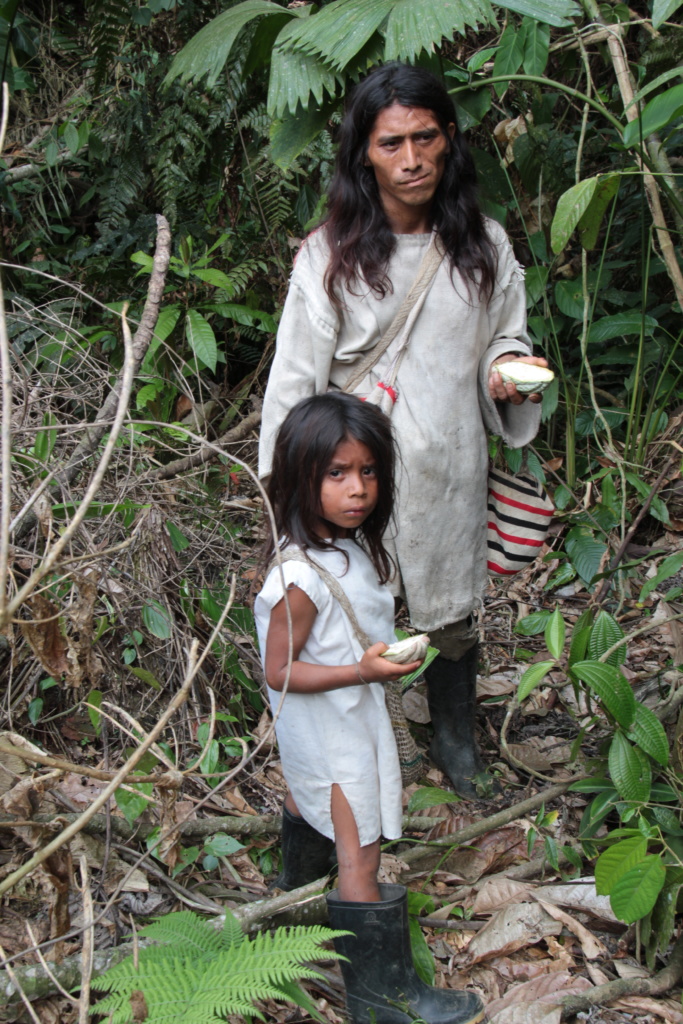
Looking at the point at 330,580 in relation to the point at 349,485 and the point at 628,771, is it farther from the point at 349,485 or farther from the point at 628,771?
the point at 628,771

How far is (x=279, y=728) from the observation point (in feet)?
6.24

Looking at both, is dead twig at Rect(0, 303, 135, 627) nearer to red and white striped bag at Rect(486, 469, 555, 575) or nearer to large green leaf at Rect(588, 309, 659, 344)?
red and white striped bag at Rect(486, 469, 555, 575)

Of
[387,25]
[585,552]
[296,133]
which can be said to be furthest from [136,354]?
[585,552]

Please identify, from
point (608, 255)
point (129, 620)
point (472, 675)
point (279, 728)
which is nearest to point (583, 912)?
point (472, 675)

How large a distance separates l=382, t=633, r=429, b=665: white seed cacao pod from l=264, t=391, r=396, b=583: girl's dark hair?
29 centimetres

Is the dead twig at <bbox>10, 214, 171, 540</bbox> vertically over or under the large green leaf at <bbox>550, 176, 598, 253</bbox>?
under

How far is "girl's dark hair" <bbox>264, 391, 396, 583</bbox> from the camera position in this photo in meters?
1.75

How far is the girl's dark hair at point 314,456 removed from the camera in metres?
1.75

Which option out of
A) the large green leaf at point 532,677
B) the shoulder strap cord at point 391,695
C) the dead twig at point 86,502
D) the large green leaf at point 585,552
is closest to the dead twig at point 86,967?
the dead twig at point 86,502

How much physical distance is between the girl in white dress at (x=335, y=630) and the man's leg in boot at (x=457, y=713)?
707 millimetres

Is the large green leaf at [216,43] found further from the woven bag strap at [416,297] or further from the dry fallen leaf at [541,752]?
the dry fallen leaf at [541,752]

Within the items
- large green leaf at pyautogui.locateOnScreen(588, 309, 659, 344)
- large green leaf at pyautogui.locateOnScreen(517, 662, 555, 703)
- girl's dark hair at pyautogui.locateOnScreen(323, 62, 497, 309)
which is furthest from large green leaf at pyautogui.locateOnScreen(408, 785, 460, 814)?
large green leaf at pyautogui.locateOnScreen(588, 309, 659, 344)

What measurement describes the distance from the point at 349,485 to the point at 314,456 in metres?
0.09

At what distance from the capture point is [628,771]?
1941 millimetres
